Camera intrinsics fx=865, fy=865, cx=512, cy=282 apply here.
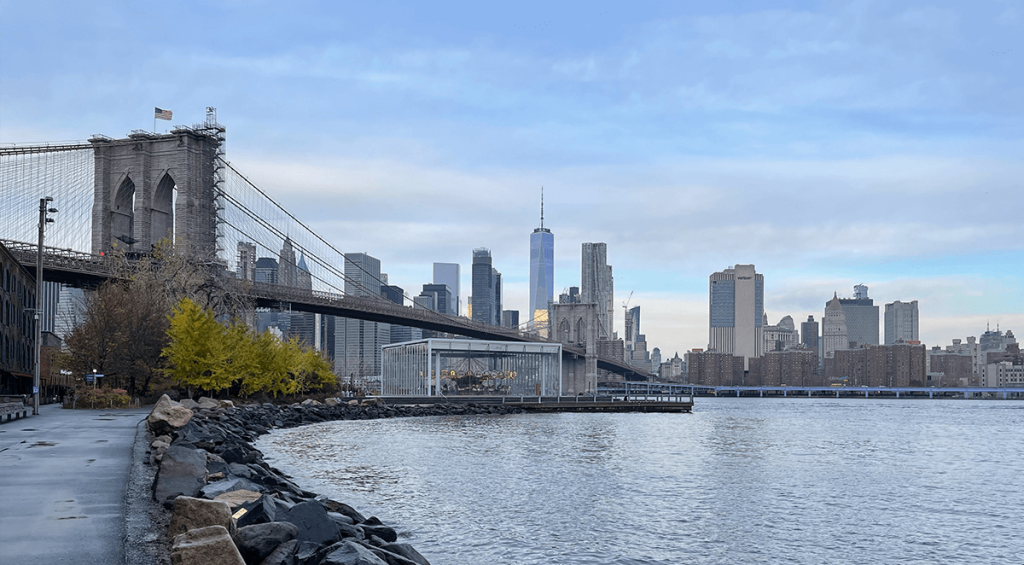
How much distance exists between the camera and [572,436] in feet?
187

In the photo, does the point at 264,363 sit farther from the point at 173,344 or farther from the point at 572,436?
the point at 572,436

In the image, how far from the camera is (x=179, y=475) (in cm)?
1645

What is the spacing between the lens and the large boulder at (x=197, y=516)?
12.0 meters

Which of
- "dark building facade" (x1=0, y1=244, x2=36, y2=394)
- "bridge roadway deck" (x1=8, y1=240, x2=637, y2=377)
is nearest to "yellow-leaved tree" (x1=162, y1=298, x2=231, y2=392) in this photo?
"dark building facade" (x1=0, y1=244, x2=36, y2=394)

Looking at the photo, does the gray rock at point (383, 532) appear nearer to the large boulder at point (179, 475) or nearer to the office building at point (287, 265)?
the large boulder at point (179, 475)

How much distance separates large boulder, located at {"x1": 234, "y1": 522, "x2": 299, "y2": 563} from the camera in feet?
38.5

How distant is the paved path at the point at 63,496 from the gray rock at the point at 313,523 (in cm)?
247

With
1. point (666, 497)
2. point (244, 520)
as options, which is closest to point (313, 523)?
point (244, 520)

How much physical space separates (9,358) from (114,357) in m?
10.9

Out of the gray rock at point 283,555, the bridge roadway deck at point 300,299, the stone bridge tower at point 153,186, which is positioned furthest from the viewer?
the stone bridge tower at point 153,186

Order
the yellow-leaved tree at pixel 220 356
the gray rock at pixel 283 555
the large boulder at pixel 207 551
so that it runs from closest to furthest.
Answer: the large boulder at pixel 207 551
the gray rock at pixel 283 555
the yellow-leaved tree at pixel 220 356

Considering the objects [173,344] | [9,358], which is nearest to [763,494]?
[173,344]

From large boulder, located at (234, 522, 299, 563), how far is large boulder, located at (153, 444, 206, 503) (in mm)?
4219

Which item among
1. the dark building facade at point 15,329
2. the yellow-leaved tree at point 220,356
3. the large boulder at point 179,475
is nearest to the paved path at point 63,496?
the large boulder at point 179,475
